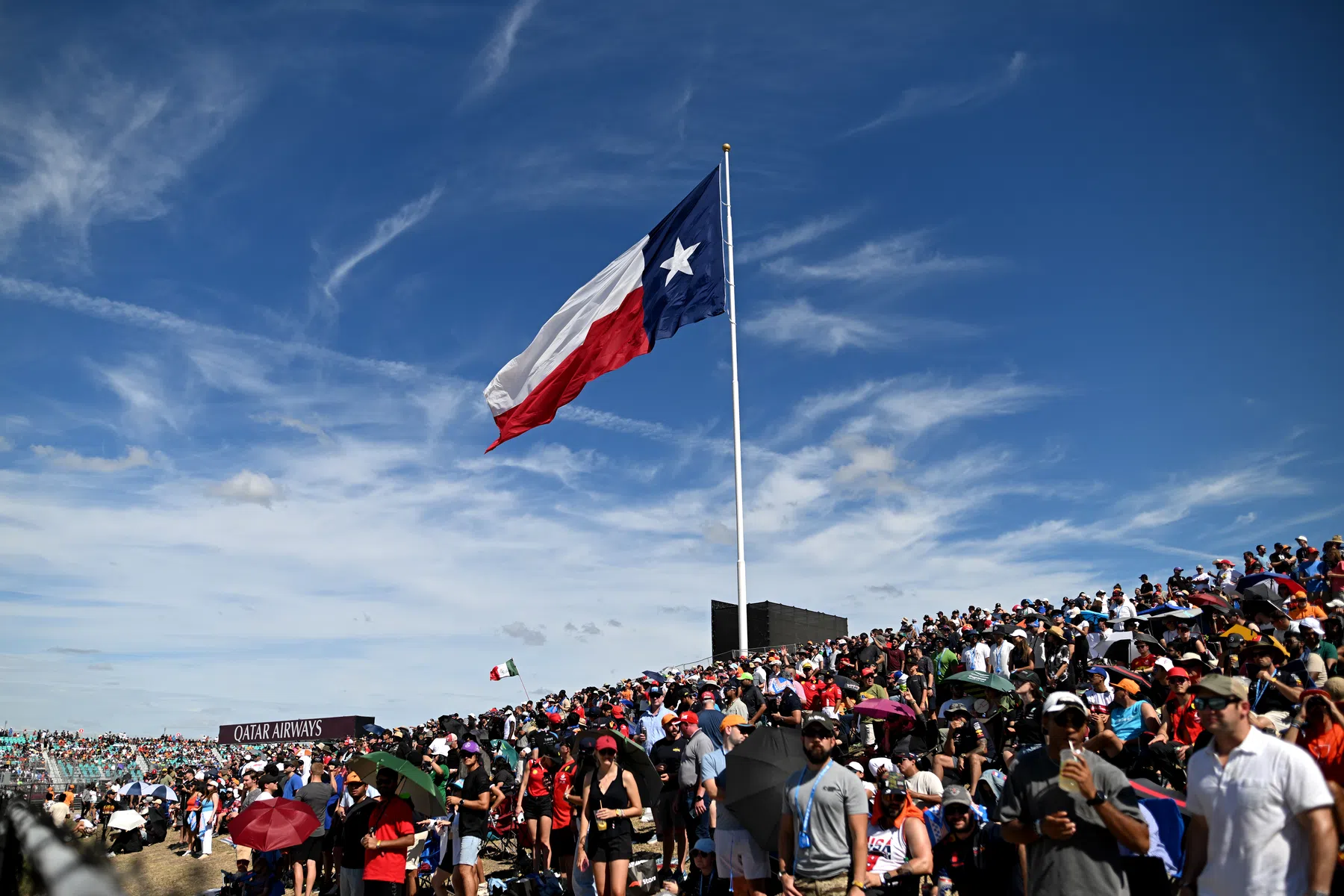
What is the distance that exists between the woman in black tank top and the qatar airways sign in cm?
4000

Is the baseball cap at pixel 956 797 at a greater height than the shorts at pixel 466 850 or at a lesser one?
greater

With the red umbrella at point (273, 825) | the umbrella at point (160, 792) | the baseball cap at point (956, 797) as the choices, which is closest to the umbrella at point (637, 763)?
the baseball cap at point (956, 797)

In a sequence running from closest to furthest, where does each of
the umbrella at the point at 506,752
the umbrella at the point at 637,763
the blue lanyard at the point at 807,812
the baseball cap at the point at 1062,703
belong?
the baseball cap at the point at 1062,703, the blue lanyard at the point at 807,812, the umbrella at the point at 637,763, the umbrella at the point at 506,752

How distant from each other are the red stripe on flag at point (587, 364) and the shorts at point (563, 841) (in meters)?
11.3

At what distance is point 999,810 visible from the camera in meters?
4.56

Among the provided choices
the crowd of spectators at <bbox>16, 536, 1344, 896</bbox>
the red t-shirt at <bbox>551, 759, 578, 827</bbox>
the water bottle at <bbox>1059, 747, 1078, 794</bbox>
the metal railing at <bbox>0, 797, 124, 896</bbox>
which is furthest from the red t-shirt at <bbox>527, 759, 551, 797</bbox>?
the metal railing at <bbox>0, 797, 124, 896</bbox>

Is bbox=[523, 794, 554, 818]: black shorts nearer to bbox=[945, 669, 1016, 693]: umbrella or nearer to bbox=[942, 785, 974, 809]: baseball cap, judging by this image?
bbox=[945, 669, 1016, 693]: umbrella

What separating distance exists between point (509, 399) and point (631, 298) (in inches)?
138

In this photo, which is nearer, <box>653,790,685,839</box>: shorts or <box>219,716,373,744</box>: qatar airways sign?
<box>653,790,685,839</box>: shorts

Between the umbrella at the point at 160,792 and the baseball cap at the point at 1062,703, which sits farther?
the umbrella at the point at 160,792

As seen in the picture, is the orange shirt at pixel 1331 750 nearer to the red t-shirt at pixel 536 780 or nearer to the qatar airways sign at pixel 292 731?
the red t-shirt at pixel 536 780

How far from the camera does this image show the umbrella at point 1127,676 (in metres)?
10.2

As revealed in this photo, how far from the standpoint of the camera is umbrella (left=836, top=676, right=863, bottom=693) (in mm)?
15820

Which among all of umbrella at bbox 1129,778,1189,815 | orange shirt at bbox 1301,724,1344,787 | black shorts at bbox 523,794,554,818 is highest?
orange shirt at bbox 1301,724,1344,787
